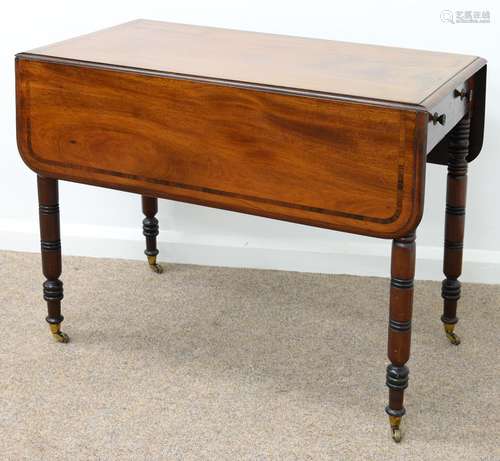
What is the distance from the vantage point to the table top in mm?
2186

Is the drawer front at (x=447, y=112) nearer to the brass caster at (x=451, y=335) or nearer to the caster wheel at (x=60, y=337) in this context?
the brass caster at (x=451, y=335)

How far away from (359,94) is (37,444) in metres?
1.03

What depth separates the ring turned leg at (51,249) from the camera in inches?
102

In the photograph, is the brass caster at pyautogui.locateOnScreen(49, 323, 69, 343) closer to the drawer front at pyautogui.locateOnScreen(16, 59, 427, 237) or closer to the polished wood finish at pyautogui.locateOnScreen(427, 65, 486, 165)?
the drawer front at pyautogui.locateOnScreen(16, 59, 427, 237)

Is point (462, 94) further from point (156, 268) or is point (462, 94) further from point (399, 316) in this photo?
point (156, 268)

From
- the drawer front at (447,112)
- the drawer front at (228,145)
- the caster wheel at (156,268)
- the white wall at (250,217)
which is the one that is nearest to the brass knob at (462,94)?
the drawer front at (447,112)

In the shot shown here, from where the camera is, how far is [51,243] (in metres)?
2.65

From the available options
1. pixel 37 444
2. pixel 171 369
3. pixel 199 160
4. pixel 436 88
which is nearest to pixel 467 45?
pixel 436 88

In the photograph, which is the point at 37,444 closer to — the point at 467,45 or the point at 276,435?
the point at 276,435

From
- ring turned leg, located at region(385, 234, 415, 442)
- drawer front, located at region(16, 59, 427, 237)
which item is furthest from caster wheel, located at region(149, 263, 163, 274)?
ring turned leg, located at region(385, 234, 415, 442)

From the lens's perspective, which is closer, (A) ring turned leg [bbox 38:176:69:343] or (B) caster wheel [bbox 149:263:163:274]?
(A) ring turned leg [bbox 38:176:69:343]

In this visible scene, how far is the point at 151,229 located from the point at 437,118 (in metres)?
1.25

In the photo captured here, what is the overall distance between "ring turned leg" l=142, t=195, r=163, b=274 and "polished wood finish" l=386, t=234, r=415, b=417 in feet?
3.49

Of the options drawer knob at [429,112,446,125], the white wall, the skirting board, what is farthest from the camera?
the skirting board
